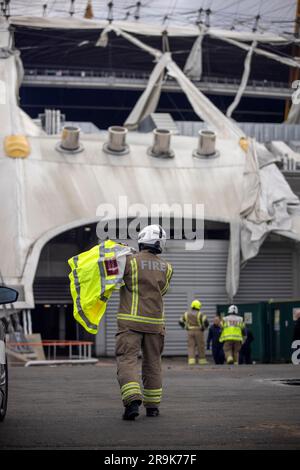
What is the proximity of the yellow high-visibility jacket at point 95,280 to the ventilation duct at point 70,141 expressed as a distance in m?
26.0

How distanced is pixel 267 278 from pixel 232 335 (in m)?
13.6

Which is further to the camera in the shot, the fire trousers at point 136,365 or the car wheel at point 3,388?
the fire trousers at point 136,365

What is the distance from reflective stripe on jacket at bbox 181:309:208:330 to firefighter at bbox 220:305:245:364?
231 cm

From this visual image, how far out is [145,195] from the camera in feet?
121

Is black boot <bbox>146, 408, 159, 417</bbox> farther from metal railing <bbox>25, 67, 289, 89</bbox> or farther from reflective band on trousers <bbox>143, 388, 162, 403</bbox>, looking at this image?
metal railing <bbox>25, 67, 289, 89</bbox>

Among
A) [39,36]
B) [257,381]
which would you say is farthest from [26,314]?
[39,36]

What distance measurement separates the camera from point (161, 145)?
38219mm

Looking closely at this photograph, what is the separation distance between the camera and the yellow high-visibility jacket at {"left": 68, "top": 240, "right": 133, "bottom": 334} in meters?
10.4

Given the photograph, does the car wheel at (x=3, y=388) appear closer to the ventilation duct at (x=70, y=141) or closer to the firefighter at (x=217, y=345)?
the firefighter at (x=217, y=345)

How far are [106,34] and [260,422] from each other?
49.0 m

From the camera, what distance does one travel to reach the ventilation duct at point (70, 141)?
36281mm

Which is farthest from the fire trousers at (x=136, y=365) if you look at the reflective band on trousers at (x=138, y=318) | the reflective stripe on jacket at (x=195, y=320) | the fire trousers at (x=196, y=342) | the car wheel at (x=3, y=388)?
the fire trousers at (x=196, y=342)

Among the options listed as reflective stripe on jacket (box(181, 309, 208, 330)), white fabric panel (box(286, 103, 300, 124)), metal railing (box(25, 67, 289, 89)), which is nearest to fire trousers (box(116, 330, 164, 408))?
reflective stripe on jacket (box(181, 309, 208, 330))
